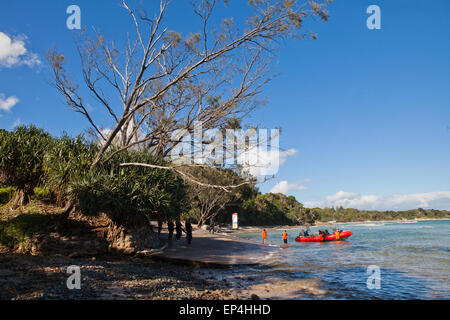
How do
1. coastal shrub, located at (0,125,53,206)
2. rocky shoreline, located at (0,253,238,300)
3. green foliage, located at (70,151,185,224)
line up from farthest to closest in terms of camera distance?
coastal shrub, located at (0,125,53,206) → green foliage, located at (70,151,185,224) → rocky shoreline, located at (0,253,238,300)

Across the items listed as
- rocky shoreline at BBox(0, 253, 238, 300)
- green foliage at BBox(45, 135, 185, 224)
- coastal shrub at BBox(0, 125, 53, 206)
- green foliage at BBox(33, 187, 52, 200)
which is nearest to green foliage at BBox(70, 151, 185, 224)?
green foliage at BBox(45, 135, 185, 224)

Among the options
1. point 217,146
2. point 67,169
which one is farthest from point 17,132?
point 217,146

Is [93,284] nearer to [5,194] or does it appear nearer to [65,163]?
[65,163]

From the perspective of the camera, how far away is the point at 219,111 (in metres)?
12.8

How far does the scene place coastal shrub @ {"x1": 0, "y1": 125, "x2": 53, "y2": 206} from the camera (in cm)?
1422

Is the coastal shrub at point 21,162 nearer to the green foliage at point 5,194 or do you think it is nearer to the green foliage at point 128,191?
the green foliage at point 5,194

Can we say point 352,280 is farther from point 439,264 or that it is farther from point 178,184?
point 178,184

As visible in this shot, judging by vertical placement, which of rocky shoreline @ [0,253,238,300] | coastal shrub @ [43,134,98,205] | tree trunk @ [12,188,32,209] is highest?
coastal shrub @ [43,134,98,205]

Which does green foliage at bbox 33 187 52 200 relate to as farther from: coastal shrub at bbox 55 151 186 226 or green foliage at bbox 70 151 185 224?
green foliage at bbox 70 151 185 224

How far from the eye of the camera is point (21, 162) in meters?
14.5

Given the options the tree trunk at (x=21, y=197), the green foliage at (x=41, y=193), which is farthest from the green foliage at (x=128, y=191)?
the tree trunk at (x=21, y=197)

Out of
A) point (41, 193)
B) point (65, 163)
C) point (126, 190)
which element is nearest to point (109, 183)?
point (126, 190)
